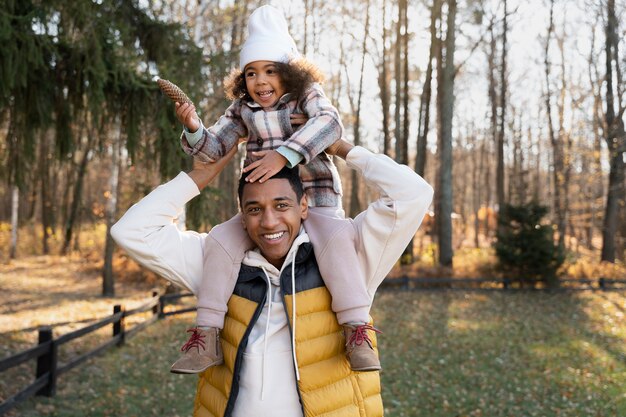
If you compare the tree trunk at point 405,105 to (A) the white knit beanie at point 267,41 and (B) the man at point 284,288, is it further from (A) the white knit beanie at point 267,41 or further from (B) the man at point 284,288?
(B) the man at point 284,288

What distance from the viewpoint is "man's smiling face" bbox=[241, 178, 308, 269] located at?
7.56 ft

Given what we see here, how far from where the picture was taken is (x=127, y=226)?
2326 millimetres

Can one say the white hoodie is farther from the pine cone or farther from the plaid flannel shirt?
the pine cone

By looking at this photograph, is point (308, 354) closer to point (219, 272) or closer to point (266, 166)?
point (219, 272)

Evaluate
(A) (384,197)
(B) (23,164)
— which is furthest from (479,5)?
(A) (384,197)

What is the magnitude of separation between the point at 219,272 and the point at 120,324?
881cm

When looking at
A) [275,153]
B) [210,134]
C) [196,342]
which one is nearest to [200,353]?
[196,342]

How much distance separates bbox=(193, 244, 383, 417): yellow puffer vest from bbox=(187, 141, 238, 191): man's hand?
0.43 metres

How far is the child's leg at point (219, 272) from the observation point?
7.64 ft

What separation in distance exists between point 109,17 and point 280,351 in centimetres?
620

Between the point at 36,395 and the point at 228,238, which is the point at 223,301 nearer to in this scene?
the point at 228,238

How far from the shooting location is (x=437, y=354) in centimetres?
1046

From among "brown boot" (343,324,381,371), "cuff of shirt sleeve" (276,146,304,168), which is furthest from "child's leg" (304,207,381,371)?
"cuff of shirt sleeve" (276,146,304,168)

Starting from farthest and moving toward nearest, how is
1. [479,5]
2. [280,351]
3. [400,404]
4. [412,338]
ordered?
[479,5] < [412,338] < [400,404] < [280,351]
